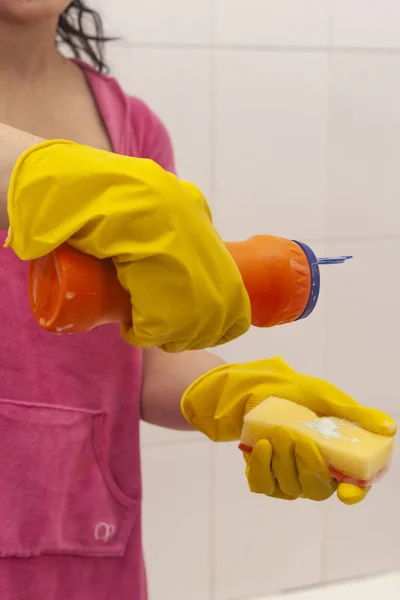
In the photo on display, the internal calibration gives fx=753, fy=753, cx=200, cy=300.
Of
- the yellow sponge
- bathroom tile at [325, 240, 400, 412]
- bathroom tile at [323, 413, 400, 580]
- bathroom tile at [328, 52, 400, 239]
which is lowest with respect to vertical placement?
bathroom tile at [323, 413, 400, 580]

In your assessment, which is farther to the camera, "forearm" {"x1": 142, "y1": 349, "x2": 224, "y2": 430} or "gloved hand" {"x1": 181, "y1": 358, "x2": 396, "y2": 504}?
"forearm" {"x1": 142, "y1": 349, "x2": 224, "y2": 430}

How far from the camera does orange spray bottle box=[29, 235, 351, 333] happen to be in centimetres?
38

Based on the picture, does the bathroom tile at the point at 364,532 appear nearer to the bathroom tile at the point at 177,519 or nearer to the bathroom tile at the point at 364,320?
the bathroom tile at the point at 364,320

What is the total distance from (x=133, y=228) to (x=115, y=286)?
4cm

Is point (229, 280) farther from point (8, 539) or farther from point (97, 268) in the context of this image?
point (8, 539)

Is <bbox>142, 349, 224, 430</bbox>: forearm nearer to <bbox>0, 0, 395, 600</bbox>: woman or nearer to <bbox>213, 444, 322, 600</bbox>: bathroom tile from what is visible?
<bbox>0, 0, 395, 600</bbox>: woman

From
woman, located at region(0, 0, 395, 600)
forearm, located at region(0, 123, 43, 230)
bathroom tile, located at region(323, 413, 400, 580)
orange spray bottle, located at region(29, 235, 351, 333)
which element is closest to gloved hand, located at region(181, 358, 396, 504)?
woman, located at region(0, 0, 395, 600)

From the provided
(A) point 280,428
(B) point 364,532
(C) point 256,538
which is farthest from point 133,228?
(B) point 364,532

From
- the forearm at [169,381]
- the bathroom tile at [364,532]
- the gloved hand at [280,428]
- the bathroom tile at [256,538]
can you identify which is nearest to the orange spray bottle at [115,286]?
the gloved hand at [280,428]

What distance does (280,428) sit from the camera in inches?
20.8

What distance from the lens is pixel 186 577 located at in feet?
3.86

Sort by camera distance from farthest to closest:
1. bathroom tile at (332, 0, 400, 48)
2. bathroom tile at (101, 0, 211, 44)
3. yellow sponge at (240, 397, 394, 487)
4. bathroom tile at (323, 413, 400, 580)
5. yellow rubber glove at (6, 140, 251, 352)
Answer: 1. bathroom tile at (323, 413, 400, 580)
2. bathroom tile at (332, 0, 400, 48)
3. bathroom tile at (101, 0, 211, 44)
4. yellow sponge at (240, 397, 394, 487)
5. yellow rubber glove at (6, 140, 251, 352)

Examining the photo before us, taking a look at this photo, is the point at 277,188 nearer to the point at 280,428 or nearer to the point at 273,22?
the point at 273,22

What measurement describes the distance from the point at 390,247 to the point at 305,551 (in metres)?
0.52
